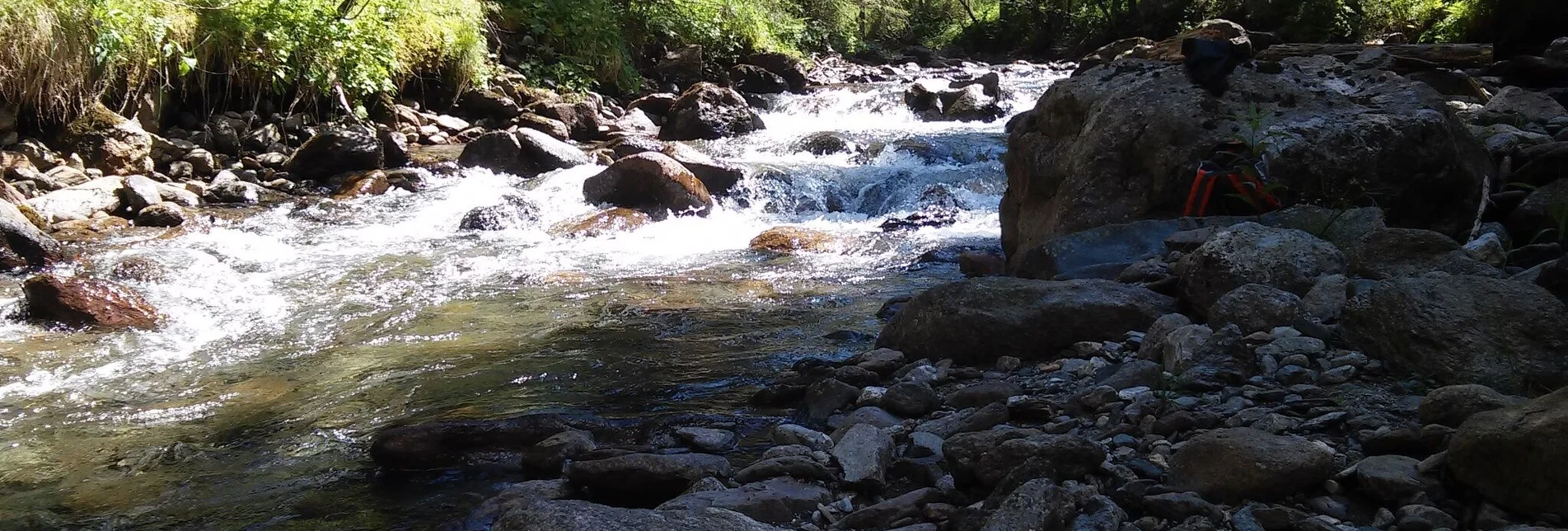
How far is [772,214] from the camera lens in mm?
10719

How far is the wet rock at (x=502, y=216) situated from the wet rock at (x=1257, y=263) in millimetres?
6940

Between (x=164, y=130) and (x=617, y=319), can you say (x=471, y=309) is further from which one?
(x=164, y=130)

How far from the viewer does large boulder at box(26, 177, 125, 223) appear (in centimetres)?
896

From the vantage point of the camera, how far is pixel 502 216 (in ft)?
32.7

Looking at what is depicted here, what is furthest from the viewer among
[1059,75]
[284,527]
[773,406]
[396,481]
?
[1059,75]

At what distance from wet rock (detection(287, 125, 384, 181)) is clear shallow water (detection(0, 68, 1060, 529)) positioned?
896 mm

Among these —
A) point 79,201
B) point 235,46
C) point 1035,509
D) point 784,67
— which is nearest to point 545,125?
point 235,46

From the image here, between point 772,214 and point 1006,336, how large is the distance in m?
6.41

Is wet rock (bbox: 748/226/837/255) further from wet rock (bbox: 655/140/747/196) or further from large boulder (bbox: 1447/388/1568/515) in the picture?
large boulder (bbox: 1447/388/1568/515)

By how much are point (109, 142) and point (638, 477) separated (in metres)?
9.13

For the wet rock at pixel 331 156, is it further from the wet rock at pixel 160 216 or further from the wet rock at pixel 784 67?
the wet rock at pixel 784 67

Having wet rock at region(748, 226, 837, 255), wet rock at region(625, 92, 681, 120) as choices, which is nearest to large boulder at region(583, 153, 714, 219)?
wet rock at region(748, 226, 837, 255)

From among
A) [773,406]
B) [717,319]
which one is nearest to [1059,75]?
[717,319]

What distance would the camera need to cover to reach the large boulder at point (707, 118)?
14.7 meters
